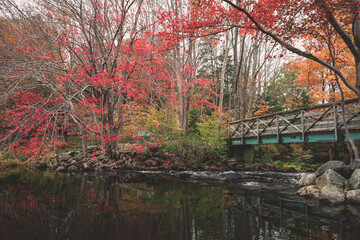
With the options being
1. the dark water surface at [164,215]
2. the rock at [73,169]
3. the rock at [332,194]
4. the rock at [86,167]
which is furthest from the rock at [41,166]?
the rock at [332,194]

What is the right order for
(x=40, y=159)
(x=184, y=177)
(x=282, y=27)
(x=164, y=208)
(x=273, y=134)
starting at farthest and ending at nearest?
(x=40, y=159), (x=273, y=134), (x=184, y=177), (x=282, y=27), (x=164, y=208)

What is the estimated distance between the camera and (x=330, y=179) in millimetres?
5805

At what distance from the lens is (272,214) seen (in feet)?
14.2

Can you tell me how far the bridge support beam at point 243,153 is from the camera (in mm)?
12992

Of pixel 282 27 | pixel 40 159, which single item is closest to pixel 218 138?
pixel 282 27

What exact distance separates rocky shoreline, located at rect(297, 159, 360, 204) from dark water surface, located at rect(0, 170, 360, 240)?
46 centimetres

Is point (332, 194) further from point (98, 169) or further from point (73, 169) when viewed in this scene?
point (73, 169)

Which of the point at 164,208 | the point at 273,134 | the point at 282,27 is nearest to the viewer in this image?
the point at 164,208

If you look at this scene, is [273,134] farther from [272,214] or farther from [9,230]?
[9,230]

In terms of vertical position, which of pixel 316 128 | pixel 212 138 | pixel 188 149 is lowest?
pixel 188 149

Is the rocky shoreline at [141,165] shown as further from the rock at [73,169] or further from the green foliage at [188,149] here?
the green foliage at [188,149]

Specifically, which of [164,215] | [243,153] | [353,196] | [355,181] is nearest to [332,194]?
[353,196]

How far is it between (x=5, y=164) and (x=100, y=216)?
40.1 feet

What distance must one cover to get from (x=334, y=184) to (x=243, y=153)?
771 centimetres
